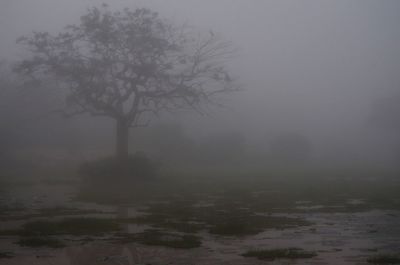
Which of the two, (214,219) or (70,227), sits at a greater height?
(214,219)

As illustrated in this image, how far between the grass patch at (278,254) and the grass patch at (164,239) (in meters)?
1.49

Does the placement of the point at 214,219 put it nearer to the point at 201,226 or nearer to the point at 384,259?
the point at 201,226

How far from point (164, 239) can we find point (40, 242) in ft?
9.05

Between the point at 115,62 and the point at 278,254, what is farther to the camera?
the point at 115,62

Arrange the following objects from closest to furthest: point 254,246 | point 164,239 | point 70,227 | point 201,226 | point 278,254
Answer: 1. point 278,254
2. point 254,246
3. point 164,239
4. point 70,227
5. point 201,226

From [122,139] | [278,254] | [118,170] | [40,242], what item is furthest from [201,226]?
[122,139]

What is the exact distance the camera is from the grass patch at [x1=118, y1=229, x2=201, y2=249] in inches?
500

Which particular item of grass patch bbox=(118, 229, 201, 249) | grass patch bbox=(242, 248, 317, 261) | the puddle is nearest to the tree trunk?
the puddle

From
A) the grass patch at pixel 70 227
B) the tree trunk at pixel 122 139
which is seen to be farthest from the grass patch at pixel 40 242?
the tree trunk at pixel 122 139

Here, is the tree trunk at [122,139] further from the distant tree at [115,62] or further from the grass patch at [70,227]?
the grass patch at [70,227]

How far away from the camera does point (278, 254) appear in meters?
11.7

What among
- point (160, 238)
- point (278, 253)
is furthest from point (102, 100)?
point (278, 253)

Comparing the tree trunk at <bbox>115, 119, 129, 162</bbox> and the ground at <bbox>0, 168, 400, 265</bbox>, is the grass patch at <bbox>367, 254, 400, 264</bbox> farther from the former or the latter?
the tree trunk at <bbox>115, 119, 129, 162</bbox>

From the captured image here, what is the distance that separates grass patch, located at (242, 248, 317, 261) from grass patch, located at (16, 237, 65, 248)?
4.04 meters
